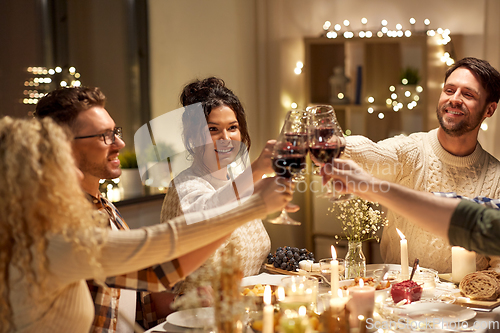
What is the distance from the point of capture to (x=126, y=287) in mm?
1387

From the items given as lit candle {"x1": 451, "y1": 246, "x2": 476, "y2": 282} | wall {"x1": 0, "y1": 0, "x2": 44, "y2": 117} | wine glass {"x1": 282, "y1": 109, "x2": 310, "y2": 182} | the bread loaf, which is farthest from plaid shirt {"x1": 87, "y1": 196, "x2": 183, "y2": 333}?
wall {"x1": 0, "y1": 0, "x2": 44, "y2": 117}

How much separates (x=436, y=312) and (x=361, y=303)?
286 millimetres

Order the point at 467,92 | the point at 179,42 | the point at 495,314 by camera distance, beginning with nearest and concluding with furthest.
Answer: the point at 495,314, the point at 467,92, the point at 179,42

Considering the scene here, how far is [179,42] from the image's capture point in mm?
3617

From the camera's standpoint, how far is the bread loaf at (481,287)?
1584 mm

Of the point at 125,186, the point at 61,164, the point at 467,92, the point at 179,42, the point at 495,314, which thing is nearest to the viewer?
the point at 61,164

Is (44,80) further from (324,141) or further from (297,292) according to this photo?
(297,292)

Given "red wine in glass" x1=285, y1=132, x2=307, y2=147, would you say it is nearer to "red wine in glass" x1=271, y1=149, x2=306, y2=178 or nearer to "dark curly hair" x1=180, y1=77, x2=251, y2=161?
"red wine in glass" x1=271, y1=149, x2=306, y2=178

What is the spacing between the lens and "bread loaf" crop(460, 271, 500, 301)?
5.20 ft

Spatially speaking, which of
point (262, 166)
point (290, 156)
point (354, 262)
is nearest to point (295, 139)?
point (290, 156)

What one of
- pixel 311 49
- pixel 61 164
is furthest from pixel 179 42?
pixel 61 164

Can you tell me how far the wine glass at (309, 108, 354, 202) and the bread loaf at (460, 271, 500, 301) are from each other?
61cm

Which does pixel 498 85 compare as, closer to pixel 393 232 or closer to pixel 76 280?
pixel 393 232

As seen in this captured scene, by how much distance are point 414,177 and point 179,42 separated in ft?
7.08
